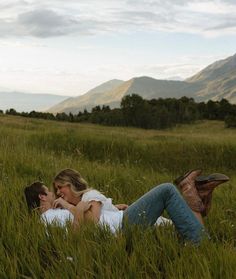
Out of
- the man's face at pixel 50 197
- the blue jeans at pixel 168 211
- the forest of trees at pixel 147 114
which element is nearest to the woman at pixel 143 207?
the blue jeans at pixel 168 211

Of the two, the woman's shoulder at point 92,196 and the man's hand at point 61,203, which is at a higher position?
the woman's shoulder at point 92,196

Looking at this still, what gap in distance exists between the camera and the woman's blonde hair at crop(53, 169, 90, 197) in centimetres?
646

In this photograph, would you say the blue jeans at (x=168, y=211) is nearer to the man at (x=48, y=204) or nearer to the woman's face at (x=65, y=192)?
the man at (x=48, y=204)

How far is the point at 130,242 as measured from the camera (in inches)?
186

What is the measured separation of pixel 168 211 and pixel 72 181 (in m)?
1.44

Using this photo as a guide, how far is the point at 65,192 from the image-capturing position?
650cm

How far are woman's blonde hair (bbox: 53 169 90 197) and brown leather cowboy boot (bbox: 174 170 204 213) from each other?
1243 mm

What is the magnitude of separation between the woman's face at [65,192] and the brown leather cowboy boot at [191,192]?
54.9 inches

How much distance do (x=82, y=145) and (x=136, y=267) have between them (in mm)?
12913

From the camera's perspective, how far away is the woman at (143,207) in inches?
212

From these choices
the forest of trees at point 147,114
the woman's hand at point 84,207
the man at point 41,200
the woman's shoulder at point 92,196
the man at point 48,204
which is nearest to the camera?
the woman's hand at point 84,207

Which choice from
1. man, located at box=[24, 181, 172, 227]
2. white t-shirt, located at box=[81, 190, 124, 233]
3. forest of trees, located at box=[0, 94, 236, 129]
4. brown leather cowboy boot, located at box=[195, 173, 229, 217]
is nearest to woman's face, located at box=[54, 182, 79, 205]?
man, located at box=[24, 181, 172, 227]

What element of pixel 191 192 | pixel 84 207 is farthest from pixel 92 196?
pixel 191 192

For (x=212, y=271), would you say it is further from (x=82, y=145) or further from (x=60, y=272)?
(x=82, y=145)
